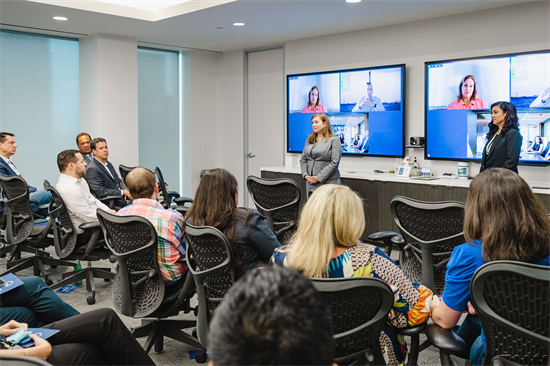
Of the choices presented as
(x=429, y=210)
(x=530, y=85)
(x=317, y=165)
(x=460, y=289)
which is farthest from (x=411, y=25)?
(x=460, y=289)

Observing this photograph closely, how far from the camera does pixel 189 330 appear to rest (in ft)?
10.8

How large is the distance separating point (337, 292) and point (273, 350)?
96 centimetres

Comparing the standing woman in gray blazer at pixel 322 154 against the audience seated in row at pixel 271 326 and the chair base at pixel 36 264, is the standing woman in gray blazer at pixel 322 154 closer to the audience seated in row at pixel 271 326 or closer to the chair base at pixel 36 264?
the chair base at pixel 36 264

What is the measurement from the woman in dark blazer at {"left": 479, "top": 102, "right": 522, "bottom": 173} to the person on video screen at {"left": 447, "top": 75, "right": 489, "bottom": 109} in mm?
507

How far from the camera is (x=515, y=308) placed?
1556 mm

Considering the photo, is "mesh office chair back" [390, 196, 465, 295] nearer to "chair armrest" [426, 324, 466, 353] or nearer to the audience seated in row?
"chair armrest" [426, 324, 466, 353]

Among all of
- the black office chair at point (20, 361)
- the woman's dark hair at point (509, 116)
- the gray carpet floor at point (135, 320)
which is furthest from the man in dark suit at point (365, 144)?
the black office chair at point (20, 361)

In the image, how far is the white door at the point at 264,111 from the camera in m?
7.29

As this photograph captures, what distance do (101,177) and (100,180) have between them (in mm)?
42

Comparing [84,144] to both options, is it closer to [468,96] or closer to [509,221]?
[468,96]

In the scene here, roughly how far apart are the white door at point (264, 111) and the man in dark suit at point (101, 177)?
2.85 meters

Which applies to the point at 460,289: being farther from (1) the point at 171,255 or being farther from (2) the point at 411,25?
(2) the point at 411,25

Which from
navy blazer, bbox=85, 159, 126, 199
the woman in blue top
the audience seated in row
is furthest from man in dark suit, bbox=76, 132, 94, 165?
the audience seated in row

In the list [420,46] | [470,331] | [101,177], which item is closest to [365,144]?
[420,46]
